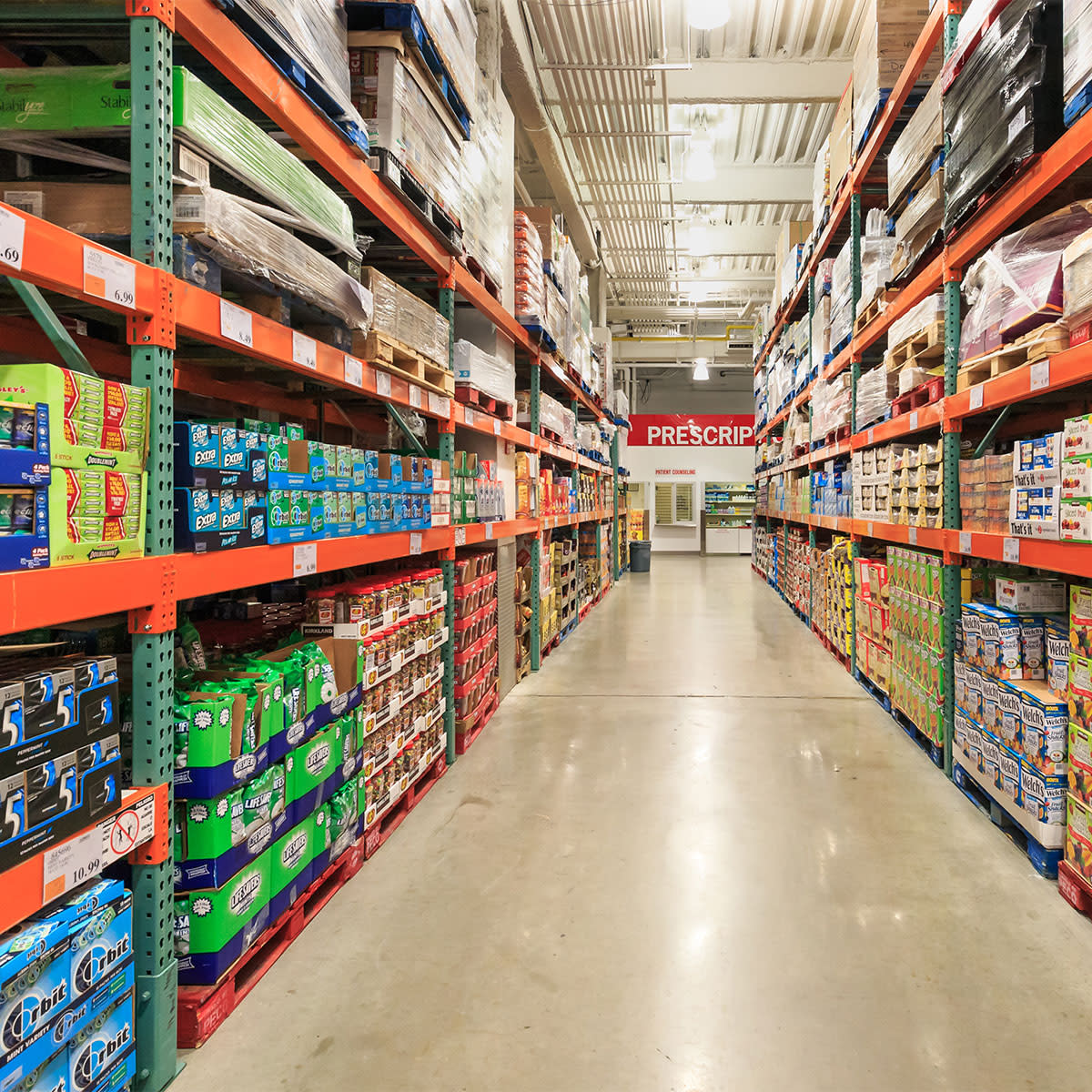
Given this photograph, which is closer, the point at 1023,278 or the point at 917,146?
the point at 1023,278

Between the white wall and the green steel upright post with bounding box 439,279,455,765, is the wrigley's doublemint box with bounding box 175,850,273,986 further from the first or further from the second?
the white wall

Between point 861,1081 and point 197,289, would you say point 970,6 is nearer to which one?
point 197,289

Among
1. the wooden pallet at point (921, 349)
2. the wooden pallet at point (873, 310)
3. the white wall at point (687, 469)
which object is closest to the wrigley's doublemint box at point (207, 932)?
the wooden pallet at point (921, 349)

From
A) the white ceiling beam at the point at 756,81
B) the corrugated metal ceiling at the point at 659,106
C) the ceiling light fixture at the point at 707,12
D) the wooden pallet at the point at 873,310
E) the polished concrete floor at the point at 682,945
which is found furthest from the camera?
the white ceiling beam at the point at 756,81

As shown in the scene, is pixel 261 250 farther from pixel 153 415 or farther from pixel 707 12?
pixel 707 12

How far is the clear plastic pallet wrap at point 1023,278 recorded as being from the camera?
2793 mm

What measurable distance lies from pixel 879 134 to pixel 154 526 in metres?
4.96

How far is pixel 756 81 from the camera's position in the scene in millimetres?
7664

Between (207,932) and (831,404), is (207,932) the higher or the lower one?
the lower one

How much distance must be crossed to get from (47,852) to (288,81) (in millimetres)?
2179

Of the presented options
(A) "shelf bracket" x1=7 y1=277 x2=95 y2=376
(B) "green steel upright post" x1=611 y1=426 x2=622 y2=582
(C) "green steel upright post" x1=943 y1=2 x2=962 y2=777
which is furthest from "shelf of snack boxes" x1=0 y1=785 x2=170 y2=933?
(B) "green steel upright post" x1=611 y1=426 x2=622 y2=582

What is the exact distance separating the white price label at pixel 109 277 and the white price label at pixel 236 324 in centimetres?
32

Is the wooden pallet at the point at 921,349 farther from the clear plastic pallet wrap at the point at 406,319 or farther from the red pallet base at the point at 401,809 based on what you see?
the red pallet base at the point at 401,809

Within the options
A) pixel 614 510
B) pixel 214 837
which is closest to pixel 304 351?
pixel 214 837
